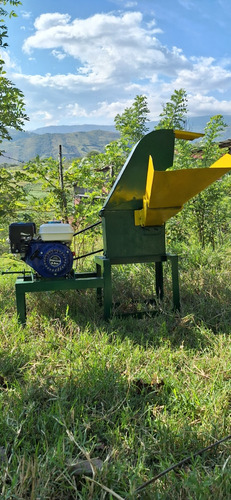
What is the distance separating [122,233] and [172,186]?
0.66 meters

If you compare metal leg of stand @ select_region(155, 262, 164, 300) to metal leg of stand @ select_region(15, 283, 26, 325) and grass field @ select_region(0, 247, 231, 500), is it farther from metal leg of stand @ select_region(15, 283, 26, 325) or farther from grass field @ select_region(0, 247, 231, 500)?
metal leg of stand @ select_region(15, 283, 26, 325)

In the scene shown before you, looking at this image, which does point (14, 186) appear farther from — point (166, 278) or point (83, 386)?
point (83, 386)

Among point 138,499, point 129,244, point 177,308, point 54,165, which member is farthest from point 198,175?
point 54,165

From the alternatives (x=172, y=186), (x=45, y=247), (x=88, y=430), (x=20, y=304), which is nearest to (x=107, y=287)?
(x=45, y=247)

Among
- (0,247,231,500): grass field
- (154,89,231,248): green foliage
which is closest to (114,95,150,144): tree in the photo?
(154,89,231,248): green foliage

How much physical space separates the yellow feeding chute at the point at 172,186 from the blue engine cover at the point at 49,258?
0.73 m

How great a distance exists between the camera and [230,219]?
17.7ft

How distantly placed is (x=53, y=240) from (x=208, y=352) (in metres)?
1.49

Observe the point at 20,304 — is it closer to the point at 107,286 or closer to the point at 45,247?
the point at 45,247

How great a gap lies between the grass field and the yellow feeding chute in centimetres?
83

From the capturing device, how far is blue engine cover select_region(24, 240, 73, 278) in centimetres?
299

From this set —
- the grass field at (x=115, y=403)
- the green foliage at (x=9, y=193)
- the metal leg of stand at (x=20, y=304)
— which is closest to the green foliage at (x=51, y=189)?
the green foliage at (x=9, y=193)

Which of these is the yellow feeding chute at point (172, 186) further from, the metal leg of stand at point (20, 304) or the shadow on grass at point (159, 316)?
the metal leg of stand at point (20, 304)

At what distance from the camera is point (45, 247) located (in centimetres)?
299
